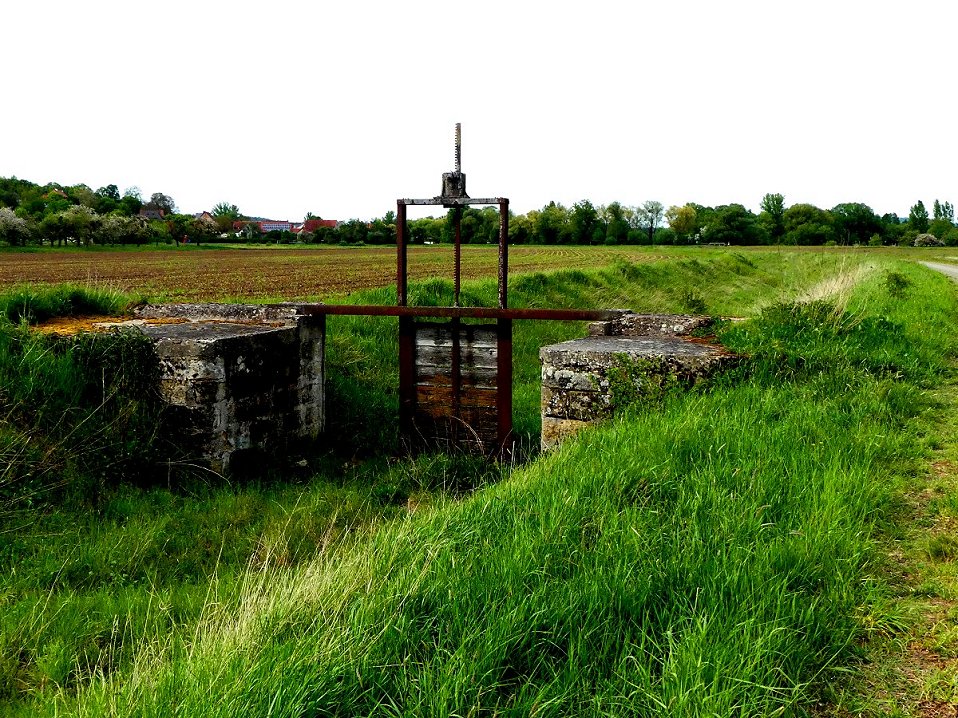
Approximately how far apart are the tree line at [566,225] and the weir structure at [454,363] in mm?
46430

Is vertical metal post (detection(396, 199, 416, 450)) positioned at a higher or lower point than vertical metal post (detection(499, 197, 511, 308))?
Result: lower

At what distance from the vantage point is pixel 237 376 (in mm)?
7605

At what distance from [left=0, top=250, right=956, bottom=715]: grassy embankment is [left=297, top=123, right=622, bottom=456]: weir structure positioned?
2.51 m

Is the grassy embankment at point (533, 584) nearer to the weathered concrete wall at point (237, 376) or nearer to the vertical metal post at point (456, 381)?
the weathered concrete wall at point (237, 376)

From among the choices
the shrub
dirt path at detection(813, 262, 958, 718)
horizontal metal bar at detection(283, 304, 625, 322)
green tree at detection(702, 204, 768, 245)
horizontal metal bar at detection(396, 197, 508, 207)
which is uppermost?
green tree at detection(702, 204, 768, 245)

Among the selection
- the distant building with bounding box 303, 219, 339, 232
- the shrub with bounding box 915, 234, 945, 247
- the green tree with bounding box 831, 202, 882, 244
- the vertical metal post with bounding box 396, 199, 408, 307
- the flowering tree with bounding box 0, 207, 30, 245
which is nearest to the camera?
the vertical metal post with bounding box 396, 199, 408, 307

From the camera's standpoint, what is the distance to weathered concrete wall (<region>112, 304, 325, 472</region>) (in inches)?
286

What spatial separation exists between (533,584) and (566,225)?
72.6 m

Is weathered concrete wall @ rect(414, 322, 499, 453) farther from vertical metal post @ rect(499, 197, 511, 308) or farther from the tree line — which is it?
the tree line

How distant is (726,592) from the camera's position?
299 cm

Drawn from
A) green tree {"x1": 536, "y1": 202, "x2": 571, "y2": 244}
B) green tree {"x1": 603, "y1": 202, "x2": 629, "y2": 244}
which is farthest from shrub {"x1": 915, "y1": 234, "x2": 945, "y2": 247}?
green tree {"x1": 536, "y1": 202, "x2": 571, "y2": 244}

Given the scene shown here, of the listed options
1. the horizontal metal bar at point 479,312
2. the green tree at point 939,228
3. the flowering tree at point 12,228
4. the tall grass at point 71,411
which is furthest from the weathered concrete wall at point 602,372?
the green tree at point 939,228

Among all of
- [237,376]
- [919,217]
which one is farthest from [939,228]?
[237,376]

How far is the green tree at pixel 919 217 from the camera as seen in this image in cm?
8869
